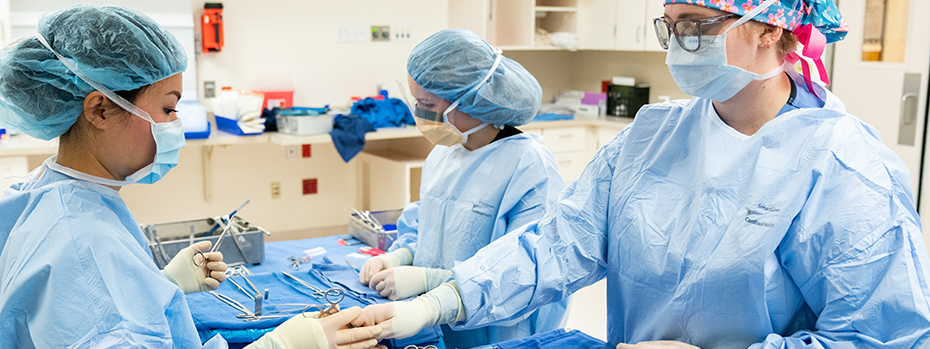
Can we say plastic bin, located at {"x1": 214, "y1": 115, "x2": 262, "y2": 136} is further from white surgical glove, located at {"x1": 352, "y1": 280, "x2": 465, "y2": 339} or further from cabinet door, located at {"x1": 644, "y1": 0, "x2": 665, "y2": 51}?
white surgical glove, located at {"x1": 352, "y1": 280, "x2": 465, "y2": 339}

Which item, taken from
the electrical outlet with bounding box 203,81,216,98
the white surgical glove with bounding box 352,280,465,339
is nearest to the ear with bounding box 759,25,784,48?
the white surgical glove with bounding box 352,280,465,339

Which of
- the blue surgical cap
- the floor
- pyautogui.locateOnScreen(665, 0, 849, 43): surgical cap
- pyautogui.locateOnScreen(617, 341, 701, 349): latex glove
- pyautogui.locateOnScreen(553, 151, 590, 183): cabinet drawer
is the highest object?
pyautogui.locateOnScreen(665, 0, 849, 43): surgical cap

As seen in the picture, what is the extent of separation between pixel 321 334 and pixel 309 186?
11.7ft

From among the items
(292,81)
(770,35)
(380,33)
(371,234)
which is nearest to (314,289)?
(371,234)

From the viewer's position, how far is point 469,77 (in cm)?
171

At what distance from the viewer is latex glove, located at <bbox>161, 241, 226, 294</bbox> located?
1.49 metres

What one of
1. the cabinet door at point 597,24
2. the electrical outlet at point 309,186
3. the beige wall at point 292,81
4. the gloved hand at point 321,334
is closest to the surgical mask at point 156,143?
the gloved hand at point 321,334

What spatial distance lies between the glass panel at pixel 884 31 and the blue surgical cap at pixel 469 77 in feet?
7.95

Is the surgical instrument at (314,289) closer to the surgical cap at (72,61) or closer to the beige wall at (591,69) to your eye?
the surgical cap at (72,61)

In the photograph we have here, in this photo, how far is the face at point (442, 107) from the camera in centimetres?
178

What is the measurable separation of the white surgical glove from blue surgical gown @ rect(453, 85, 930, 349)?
0.09 ft

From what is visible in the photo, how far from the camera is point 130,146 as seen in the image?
3.60ft

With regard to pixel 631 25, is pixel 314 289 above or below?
below

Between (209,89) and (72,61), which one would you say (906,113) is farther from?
(209,89)
